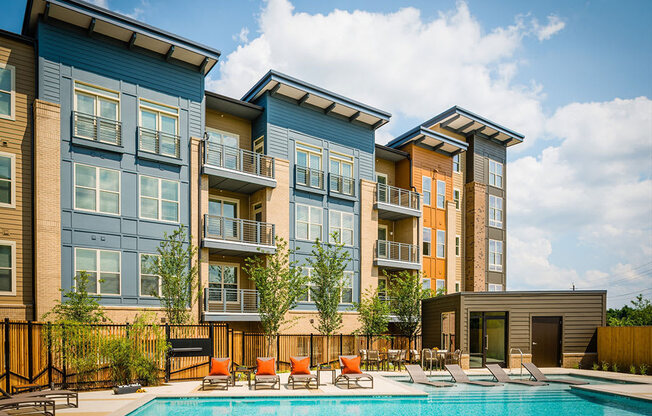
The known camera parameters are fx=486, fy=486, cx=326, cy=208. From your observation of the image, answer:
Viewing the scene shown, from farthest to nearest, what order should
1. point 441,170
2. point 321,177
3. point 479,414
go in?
point 441,170 < point 321,177 < point 479,414

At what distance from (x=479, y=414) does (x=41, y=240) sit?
1458cm

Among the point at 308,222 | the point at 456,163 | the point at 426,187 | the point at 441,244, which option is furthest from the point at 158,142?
the point at 456,163

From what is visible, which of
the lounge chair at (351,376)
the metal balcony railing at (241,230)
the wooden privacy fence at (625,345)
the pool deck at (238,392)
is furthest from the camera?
the metal balcony railing at (241,230)

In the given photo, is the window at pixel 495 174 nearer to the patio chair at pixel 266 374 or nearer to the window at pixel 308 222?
the window at pixel 308 222

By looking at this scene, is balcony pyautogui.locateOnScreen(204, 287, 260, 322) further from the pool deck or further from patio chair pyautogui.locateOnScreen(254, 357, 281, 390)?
patio chair pyautogui.locateOnScreen(254, 357, 281, 390)

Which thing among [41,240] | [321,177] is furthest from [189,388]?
[321,177]

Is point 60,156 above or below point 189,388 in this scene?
above

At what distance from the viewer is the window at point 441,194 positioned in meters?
29.7

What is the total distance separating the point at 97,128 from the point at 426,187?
18.3 meters

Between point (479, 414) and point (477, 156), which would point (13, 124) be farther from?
point (477, 156)

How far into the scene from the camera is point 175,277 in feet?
58.5

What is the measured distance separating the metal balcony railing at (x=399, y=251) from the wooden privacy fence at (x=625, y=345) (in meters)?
9.59

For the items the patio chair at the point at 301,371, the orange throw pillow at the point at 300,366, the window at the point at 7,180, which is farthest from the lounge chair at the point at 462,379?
the window at the point at 7,180

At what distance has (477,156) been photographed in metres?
31.6
